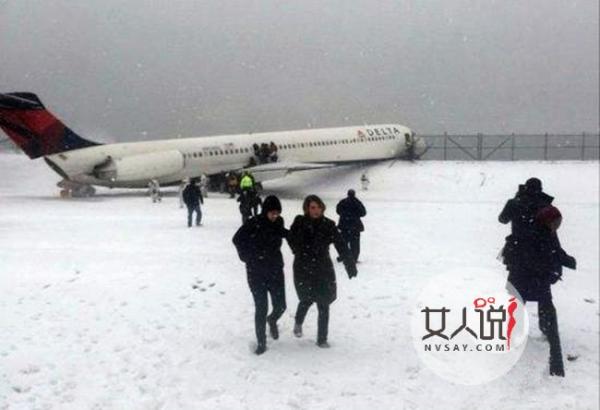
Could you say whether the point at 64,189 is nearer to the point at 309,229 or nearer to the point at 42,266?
the point at 42,266

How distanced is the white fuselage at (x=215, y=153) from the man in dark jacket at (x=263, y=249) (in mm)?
22131

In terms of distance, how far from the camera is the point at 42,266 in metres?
12.5

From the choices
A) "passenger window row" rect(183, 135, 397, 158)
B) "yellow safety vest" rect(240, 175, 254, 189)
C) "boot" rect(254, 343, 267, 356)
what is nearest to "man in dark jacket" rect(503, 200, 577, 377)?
"boot" rect(254, 343, 267, 356)

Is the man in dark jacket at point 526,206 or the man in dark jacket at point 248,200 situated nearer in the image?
the man in dark jacket at point 526,206

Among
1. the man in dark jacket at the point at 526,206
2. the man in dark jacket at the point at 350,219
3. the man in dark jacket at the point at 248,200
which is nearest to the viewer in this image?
the man in dark jacket at the point at 526,206

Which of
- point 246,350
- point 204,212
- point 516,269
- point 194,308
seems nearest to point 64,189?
point 204,212

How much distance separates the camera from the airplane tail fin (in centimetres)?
2667

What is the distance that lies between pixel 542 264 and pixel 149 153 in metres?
24.3

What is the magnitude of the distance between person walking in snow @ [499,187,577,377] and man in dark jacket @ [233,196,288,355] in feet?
9.31

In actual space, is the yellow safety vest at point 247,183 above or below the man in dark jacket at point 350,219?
above

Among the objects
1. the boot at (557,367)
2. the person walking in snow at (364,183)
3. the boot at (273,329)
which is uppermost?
the person walking in snow at (364,183)

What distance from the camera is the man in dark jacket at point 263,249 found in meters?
7.77

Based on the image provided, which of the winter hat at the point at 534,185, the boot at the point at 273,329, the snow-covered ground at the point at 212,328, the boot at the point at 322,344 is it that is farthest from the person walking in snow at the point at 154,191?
the winter hat at the point at 534,185

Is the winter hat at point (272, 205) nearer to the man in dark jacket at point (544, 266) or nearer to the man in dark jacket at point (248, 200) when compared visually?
the man in dark jacket at point (544, 266)
